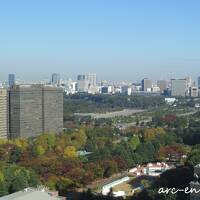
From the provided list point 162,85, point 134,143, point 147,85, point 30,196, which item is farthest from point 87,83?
point 30,196

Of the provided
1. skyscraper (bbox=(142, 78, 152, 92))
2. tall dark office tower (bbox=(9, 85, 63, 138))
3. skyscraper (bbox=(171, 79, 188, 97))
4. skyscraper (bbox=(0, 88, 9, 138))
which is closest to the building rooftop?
skyscraper (bbox=(0, 88, 9, 138))

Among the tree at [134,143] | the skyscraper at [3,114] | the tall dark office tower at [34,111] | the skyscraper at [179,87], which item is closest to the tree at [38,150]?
the tree at [134,143]

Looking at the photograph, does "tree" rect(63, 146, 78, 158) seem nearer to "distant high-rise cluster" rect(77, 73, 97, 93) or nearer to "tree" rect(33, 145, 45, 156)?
"tree" rect(33, 145, 45, 156)

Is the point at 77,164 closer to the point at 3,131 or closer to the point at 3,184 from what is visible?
the point at 3,184

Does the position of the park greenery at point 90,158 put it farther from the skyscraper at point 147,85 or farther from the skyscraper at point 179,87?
the skyscraper at point 147,85

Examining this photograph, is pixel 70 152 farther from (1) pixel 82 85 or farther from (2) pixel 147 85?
(2) pixel 147 85
